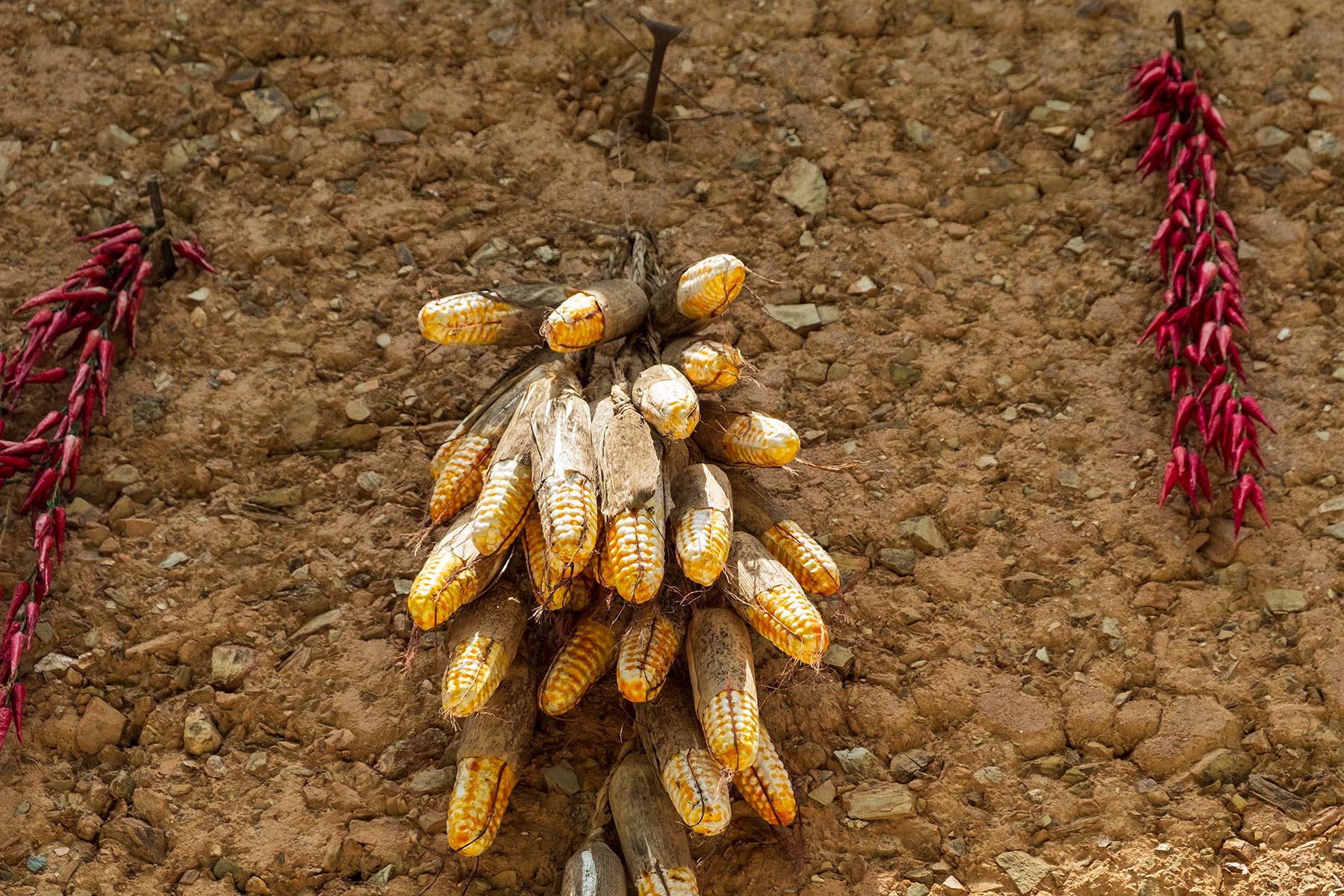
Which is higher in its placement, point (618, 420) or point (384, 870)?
point (618, 420)

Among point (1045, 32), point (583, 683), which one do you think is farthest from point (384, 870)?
point (1045, 32)

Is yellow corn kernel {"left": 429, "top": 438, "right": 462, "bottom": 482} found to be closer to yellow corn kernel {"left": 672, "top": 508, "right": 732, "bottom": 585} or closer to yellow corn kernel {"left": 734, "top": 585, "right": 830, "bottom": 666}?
yellow corn kernel {"left": 672, "top": 508, "right": 732, "bottom": 585}

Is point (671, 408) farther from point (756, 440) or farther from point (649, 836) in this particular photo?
point (649, 836)

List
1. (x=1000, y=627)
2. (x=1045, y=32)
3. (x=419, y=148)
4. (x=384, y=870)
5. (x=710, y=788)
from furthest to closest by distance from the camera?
→ (x=1045, y=32)
(x=419, y=148)
(x=1000, y=627)
(x=384, y=870)
(x=710, y=788)

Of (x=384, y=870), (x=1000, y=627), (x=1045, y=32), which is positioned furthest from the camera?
(x=1045, y=32)

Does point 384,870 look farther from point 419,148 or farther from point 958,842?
point 419,148

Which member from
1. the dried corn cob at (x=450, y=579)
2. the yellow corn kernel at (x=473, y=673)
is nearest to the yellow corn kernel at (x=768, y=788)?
the yellow corn kernel at (x=473, y=673)

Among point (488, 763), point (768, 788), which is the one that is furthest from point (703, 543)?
point (488, 763)

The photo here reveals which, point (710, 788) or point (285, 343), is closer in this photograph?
point (710, 788)
